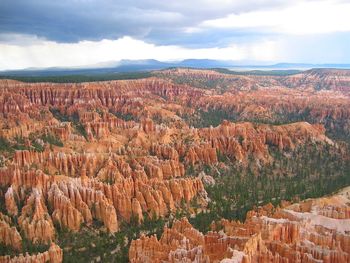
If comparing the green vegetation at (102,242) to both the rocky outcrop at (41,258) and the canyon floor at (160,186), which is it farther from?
the rocky outcrop at (41,258)

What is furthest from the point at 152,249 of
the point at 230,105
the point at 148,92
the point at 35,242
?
the point at 148,92

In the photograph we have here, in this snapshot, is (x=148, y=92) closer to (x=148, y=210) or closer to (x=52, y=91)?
(x=52, y=91)

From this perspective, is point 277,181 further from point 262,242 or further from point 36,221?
point 262,242

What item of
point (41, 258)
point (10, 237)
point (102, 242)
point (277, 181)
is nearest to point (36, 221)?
point (10, 237)

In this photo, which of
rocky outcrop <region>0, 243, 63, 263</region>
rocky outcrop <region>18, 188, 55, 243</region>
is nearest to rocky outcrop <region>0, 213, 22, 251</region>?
rocky outcrop <region>18, 188, 55, 243</region>

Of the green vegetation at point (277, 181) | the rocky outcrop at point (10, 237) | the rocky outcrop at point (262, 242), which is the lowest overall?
the green vegetation at point (277, 181)

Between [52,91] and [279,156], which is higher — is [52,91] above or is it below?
above

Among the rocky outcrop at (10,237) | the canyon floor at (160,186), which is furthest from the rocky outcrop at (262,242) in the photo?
the rocky outcrop at (10,237)
